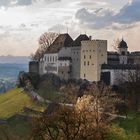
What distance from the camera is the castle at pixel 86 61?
Result: 294ft

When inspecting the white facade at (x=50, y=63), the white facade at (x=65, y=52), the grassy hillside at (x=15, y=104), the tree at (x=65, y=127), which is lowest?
the grassy hillside at (x=15, y=104)

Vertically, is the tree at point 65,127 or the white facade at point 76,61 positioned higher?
the white facade at point 76,61

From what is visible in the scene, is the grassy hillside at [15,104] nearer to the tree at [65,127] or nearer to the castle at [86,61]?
the castle at [86,61]

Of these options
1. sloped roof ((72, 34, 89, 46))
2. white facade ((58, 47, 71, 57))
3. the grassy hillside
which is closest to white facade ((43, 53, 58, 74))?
white facade ((58, 47, 71, 57))

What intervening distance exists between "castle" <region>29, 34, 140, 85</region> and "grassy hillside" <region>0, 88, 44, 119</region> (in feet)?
22.3

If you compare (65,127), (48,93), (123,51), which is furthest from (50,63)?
(65,127)

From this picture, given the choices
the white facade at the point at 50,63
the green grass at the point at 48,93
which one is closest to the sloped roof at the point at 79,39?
the white facade at the point at 50,63

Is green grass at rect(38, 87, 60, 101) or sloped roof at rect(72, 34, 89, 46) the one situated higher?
sloped roof at rect(72, 34, 89, 46)

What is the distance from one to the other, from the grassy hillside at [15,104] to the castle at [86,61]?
6808 millimetres

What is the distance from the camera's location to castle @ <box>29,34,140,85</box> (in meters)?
89.6

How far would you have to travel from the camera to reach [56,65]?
10019 centimetres

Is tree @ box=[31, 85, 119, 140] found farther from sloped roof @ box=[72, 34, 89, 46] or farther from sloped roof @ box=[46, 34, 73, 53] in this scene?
sloped roof @ box=[46, 34, 73, 53]

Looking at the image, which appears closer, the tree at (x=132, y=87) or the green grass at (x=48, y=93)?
the tree at (x=132, y=87)

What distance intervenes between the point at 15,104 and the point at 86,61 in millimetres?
18060
